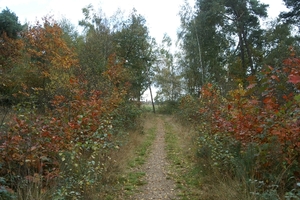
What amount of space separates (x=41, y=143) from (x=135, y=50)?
1698cm

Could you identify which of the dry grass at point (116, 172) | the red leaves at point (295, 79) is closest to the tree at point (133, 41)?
the dry grass at point (116, 172)

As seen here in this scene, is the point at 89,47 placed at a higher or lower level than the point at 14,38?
lower

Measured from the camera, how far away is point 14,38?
16938 mm

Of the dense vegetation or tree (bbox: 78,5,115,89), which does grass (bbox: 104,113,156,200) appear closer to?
the dense vegetation

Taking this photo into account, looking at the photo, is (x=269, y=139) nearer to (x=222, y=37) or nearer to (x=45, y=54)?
(x=45, y=54)

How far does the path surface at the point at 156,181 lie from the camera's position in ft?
17.3

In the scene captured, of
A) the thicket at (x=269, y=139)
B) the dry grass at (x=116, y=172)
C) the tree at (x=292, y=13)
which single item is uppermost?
the tree at (x=292, y=13)

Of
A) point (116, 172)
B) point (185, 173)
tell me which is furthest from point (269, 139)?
point (116, 172)

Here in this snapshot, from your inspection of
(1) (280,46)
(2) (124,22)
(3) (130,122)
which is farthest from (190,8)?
(3) (130,122)

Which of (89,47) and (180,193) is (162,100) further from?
(180,193)

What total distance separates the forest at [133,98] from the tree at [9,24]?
100 millimetres

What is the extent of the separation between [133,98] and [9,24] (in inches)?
363

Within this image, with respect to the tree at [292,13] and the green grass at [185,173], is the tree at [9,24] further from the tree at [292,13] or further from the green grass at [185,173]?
the tree at [292,13]

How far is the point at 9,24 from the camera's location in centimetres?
1620
